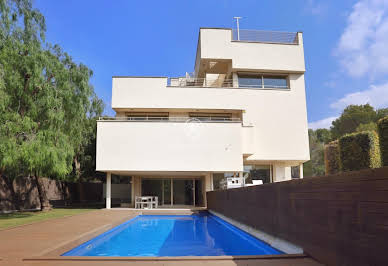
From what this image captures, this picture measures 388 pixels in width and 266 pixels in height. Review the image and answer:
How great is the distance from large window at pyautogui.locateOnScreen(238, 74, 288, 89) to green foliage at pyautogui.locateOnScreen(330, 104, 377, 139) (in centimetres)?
1983

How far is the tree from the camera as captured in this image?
9914 millimetres

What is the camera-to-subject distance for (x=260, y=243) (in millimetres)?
7172

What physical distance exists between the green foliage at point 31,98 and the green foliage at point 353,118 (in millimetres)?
33381

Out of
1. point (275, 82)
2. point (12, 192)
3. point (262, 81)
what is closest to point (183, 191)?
point (262, 81)

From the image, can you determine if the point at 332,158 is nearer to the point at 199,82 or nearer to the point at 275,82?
the point at 275,82

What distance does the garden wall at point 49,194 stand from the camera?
1488 cm

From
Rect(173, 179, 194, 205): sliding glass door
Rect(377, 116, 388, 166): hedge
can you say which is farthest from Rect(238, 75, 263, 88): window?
Rect(377, 116, 388, 166): hedge

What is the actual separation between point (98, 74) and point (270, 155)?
11.5m

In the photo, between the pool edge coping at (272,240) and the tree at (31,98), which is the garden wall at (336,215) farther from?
the tree at (31,98)

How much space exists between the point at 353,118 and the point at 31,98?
3559 cm

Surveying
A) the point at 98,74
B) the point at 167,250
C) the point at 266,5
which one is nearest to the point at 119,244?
the point at 167,250

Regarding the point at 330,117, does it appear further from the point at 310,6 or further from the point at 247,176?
the point at 310,6

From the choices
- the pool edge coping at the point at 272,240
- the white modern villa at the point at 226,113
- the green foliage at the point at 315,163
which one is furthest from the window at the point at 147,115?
the green foliage at the point at 315,163

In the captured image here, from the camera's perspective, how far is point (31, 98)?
36.1ft
